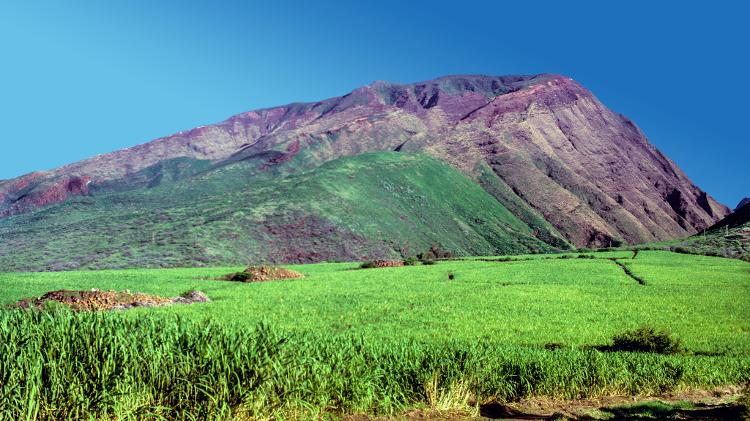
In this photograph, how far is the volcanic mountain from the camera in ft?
295

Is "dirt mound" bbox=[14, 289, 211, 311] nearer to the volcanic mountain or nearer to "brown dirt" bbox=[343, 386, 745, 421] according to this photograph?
"brown dirt" bbox=[343, 386, 745, 421]

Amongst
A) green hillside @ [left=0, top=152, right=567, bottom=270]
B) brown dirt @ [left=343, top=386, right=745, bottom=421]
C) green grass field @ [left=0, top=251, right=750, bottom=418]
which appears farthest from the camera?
green hillside @ [left=0, top=152, right=567, bottom=270]

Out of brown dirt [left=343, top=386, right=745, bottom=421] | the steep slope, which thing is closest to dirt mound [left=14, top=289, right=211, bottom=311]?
brown dirt [left=343, top=386, right=745, bottom=421]

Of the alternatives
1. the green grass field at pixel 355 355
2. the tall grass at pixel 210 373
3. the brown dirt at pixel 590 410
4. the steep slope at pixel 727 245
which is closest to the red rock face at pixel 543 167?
the steep slope at pixel 727 245

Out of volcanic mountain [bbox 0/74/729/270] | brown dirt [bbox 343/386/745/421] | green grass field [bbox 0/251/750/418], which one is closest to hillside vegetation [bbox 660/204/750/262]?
volcanic mountain [bbox 0/74/729/270]

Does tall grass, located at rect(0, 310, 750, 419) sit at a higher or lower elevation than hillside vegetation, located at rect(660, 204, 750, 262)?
lower

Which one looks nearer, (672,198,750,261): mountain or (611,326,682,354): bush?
(611,326,682,354): bush

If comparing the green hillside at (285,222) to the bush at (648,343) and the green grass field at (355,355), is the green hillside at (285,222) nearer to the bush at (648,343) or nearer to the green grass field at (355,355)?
the green grass field at (355,355)

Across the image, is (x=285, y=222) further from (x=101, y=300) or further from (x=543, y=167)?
(x=543, y=167)

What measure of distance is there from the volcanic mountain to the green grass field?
190 feet

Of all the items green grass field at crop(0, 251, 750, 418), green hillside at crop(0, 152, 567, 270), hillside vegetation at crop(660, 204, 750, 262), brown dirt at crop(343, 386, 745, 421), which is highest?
green hillside at crop(0, 152, 567, 270)

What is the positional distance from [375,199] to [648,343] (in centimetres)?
10054

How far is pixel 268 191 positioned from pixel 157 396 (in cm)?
10773

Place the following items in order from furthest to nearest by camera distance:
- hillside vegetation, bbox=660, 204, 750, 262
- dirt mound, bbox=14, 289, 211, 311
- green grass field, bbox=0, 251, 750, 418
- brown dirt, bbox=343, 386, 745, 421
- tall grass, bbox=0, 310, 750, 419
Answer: hillside vegetation, bbox=660, 204, 750, 262, dirt mound, bbox=14, 289, 211, 311, brown dirt, bbox=343, 386, 745, 421, green grass field, bbox=0, 251, 750, 418, tall grass, bbox=0, 310, 750, 419
